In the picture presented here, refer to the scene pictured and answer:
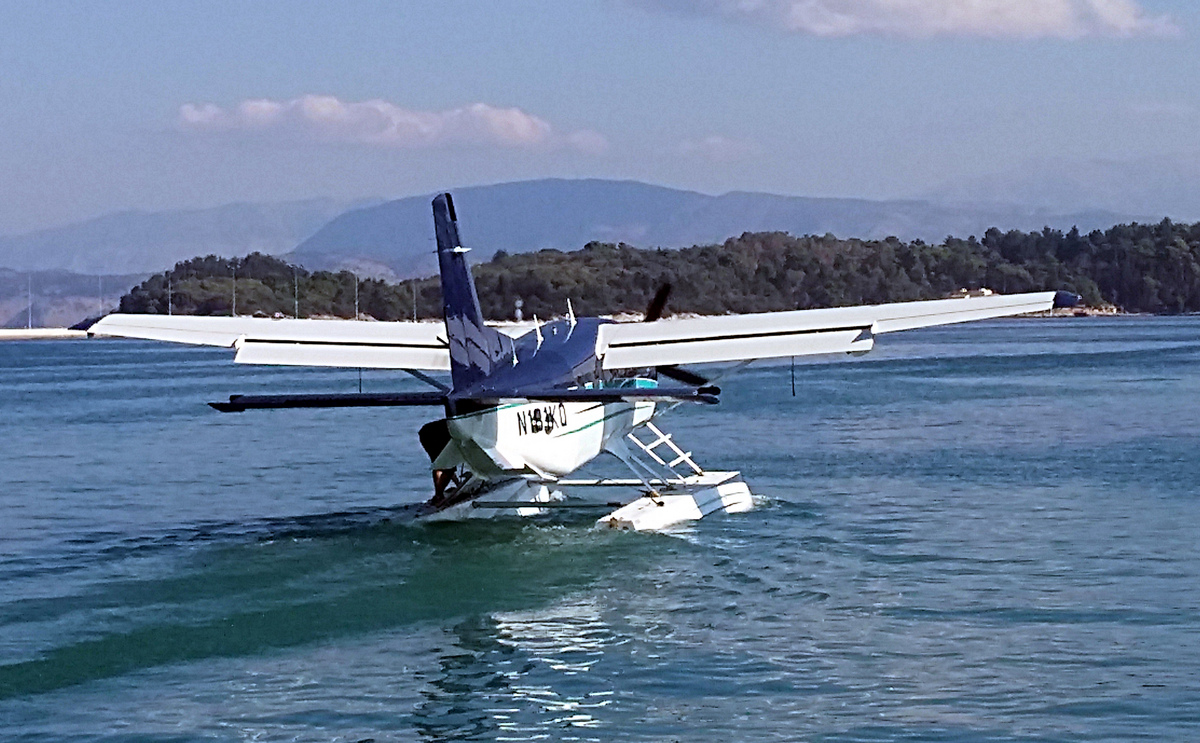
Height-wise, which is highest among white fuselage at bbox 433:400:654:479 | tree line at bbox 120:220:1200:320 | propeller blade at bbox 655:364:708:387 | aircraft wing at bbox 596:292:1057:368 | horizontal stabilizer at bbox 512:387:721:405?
tree line at bbox 120:220:1200:320

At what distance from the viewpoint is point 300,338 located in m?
21.6

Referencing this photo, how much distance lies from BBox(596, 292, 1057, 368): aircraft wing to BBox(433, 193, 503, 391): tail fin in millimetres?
2827

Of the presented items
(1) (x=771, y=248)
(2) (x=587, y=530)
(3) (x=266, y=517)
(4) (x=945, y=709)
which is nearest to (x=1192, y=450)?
(2) (x=587, y=530)

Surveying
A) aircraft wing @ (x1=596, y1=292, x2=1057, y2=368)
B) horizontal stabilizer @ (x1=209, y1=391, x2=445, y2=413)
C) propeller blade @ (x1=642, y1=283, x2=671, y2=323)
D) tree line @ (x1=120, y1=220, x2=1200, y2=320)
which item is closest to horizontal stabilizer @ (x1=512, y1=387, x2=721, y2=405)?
horizontal stabilizer @ (x1=209, y1=391, x2=445, y2=413)

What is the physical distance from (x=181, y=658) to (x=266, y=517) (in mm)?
9199

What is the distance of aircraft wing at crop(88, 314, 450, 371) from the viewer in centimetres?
2067

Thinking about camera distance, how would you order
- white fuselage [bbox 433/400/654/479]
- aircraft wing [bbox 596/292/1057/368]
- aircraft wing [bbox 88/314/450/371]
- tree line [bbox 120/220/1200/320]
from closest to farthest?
white fuselage [bbox 433/400/654/479], aircraft wing [bbox 88/314/450/371], aircraft wing [bbox 596/292/1057/368], tree line [bbox 120/220/1200/320]

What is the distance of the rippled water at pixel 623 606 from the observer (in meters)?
12.1

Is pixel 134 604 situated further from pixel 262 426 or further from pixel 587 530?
pixel 262 426

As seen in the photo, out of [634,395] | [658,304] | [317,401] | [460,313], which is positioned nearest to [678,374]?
[658,304]

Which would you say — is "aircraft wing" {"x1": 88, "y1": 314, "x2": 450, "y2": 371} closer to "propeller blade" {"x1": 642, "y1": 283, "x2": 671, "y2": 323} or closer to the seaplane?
the seaplane

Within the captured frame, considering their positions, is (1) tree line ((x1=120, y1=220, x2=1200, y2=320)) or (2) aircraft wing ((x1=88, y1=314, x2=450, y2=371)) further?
(1) tree line ((x1=120, y1=220, x2=1200, y2=320))

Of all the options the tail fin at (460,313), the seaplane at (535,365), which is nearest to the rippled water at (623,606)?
the seaplane at (535,365)

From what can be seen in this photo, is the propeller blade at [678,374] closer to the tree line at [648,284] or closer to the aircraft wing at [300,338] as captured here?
the aircraft wing at [300,338]
